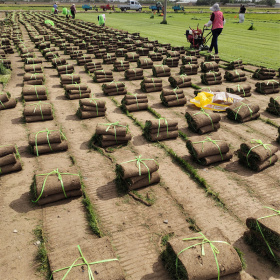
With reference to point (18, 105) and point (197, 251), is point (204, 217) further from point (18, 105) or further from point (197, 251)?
point (18, 105)

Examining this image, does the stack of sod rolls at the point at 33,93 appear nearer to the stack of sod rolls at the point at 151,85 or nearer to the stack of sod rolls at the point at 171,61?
the stack of sod rolls at the point at 151,85

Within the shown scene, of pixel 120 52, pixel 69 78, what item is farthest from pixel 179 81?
pixel 120 52

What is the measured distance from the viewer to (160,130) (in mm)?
9844

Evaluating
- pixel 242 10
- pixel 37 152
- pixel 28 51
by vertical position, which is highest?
pixel 242 10

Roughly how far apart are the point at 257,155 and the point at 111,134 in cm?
496

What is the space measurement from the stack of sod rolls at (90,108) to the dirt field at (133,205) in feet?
3.26

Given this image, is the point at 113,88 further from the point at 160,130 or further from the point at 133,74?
the point at 160,130

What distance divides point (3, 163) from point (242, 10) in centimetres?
5184

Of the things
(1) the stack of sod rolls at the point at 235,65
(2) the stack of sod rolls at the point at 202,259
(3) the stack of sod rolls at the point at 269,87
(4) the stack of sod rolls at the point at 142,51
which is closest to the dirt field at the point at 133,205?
(2) the stack of sod rolls at the point at 202,259

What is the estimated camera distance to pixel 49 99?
1387 cm

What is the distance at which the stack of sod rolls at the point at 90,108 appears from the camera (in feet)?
37.4

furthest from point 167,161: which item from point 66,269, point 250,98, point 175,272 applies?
point 250,98

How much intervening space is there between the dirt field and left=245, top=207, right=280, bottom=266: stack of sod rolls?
21 cm

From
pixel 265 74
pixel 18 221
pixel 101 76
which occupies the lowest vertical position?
pixel 18 221
